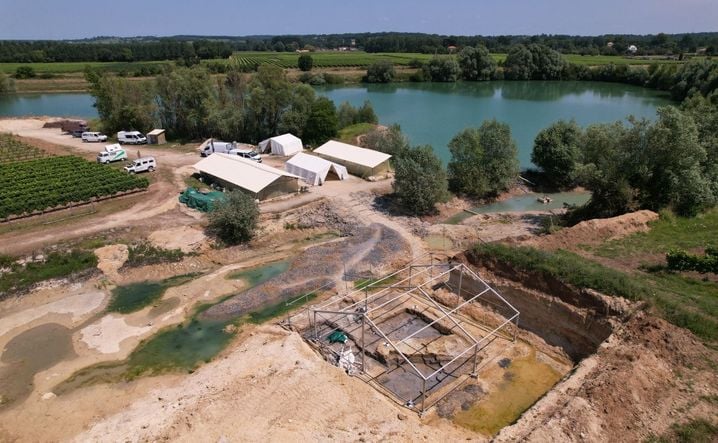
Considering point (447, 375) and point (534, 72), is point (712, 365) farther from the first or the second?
point (534, 72)

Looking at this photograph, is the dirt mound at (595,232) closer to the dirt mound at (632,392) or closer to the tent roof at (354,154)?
the dirt mound at (632,392)

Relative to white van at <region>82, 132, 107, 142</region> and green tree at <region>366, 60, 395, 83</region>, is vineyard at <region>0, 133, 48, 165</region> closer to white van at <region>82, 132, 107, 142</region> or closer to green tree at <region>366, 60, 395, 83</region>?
white van at <region>82, 132, 107, 142</region>

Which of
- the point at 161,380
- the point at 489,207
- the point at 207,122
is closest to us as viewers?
the point at 161,380

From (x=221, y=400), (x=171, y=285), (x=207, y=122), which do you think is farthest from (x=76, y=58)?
(x=221, y=400)

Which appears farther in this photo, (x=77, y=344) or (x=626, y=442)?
(x=77, y=344)

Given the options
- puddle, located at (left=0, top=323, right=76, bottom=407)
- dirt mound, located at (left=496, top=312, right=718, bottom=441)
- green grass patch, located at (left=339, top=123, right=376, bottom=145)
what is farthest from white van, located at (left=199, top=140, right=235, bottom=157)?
dirt mound, located at (left=496, top=312, right=718, bottom=441)

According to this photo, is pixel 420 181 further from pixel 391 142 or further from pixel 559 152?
pixel 559 152
